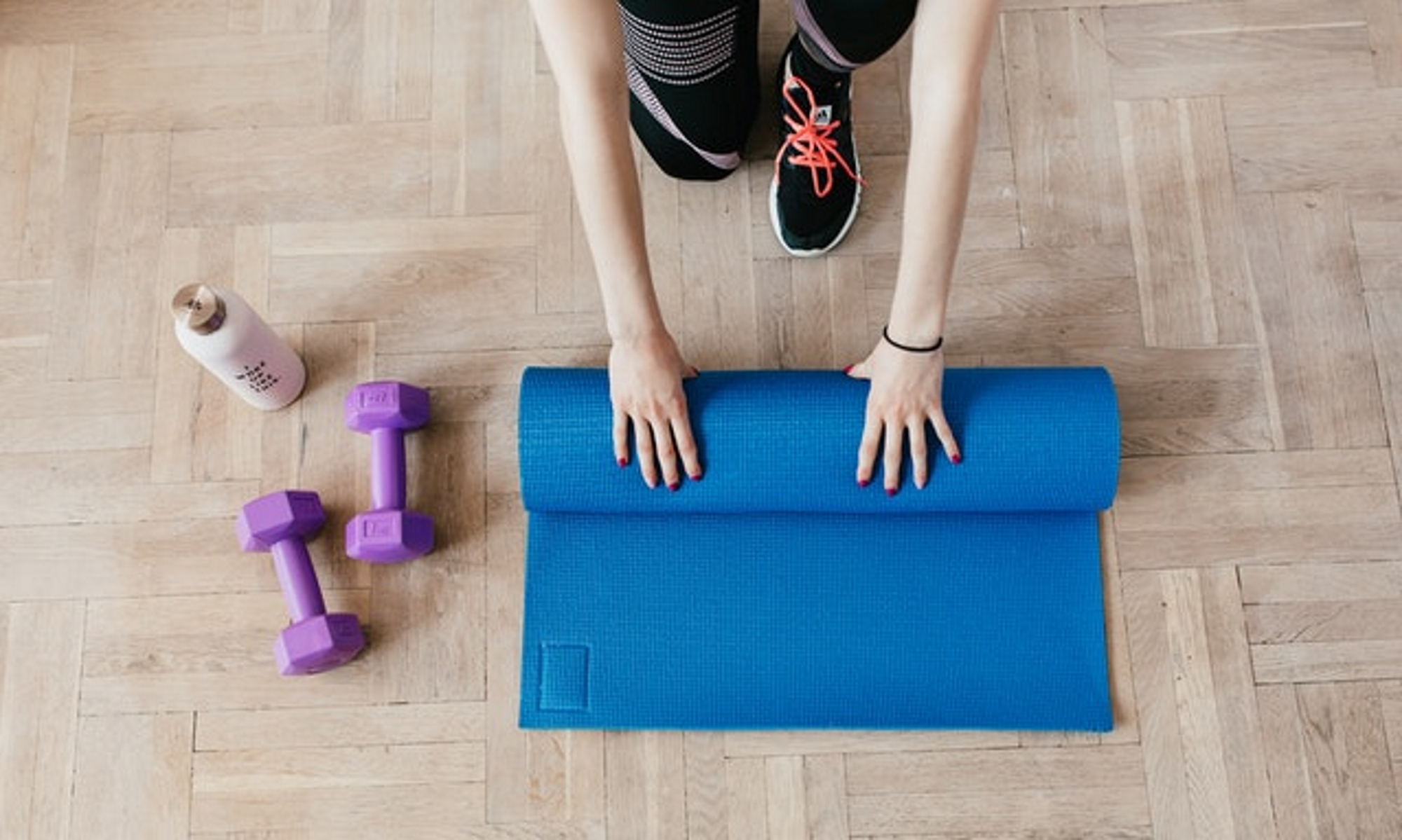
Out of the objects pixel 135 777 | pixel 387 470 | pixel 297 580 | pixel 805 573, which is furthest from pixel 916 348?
pixel 135 777

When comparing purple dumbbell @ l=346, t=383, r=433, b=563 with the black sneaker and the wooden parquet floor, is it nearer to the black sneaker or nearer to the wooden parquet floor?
the wooden parquet floor

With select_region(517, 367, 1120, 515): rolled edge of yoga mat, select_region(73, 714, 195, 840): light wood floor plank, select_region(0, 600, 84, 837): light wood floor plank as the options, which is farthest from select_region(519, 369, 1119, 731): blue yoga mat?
select_region(0, 600, 84, 837): light wood floor plank

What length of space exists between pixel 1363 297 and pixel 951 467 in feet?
2.04

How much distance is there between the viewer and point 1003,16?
1.51 metres

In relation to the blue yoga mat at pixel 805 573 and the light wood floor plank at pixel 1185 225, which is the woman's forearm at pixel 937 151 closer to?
the blue yoga mat at pixel 805 573

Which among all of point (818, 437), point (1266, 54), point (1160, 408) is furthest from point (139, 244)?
point (1266, 54)

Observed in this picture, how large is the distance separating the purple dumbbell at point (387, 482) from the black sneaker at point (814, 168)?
49cm

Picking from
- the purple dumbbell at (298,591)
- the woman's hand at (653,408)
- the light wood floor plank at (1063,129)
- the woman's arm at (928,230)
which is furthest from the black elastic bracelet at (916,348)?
the purple dumbbell at (298,591)

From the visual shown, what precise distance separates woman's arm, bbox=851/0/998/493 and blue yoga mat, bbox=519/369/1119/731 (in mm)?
34

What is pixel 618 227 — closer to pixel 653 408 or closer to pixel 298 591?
pixel 653 408

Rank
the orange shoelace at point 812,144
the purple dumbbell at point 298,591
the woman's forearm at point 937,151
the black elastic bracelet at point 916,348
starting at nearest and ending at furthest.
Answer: the woman's forearm at point 937,151, the black elastic bracelet at point 916,348, the purple dumbbell at point 298,591, the orange shoelace at point 812,144

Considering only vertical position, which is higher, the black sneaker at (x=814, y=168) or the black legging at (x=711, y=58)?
the black legging at (x=711, y=58)

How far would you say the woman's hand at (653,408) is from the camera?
114cm

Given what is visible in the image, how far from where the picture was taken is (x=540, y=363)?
1.39m
